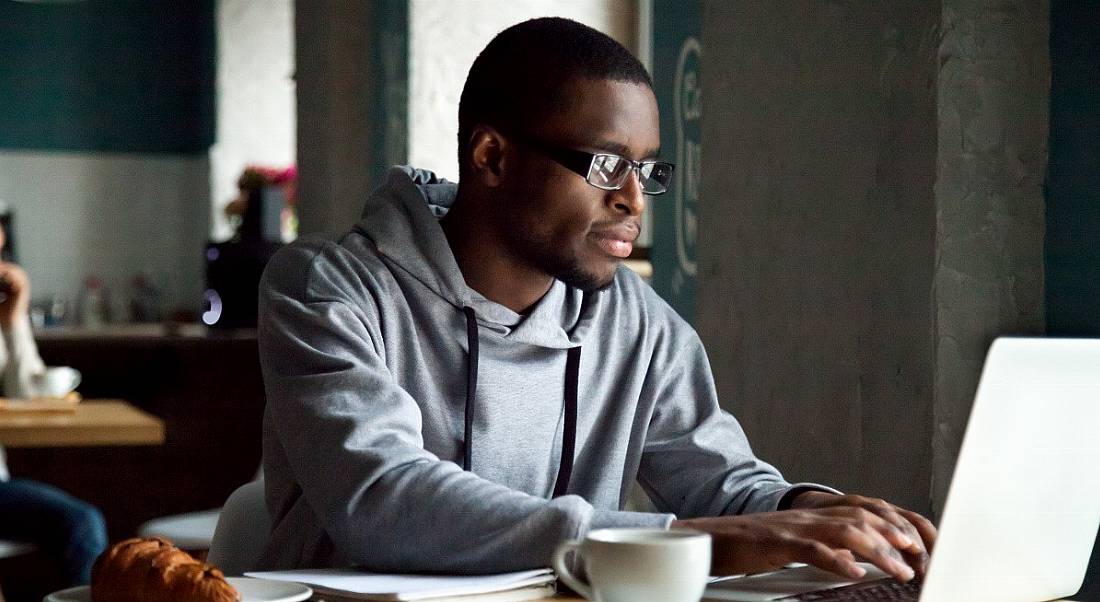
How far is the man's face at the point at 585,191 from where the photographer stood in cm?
137

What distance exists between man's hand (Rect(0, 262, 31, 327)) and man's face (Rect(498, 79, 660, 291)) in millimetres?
2737

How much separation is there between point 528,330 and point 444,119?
7.59 feet

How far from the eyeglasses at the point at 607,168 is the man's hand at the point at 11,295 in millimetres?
2791

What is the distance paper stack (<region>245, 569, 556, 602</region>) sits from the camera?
1.06 meters

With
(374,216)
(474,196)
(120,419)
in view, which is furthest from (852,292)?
(120,419)

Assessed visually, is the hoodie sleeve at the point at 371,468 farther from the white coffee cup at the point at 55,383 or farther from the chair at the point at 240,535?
the white coffee cup at the point at 55,383

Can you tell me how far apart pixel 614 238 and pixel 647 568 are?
57cm

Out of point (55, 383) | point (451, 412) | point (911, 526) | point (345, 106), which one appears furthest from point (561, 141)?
point (345, 106)

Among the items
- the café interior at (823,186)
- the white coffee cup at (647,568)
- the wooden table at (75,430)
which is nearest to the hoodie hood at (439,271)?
the café interior at (823,186)

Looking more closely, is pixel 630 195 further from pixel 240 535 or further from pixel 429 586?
pixel 240 535

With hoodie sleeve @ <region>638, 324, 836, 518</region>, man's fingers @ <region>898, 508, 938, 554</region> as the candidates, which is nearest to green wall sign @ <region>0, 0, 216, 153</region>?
hoodie sleeve @ <region>638, 324, 836, 518</region>

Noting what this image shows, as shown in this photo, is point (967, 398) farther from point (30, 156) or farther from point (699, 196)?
point (30, 156)

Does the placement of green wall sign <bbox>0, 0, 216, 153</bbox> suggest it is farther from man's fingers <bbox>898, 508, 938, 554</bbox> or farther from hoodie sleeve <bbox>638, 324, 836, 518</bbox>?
man's fingers <bbox>898, 508, 938, 554</bbox>

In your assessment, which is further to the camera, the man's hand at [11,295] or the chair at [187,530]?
the man's hand at [11,295]
